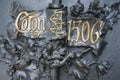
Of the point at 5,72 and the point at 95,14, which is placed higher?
the point at 95,14

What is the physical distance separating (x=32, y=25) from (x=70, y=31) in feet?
0.57

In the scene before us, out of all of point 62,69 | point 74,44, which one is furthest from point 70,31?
point 62,69

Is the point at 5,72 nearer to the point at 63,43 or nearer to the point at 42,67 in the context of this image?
the point at 42,67

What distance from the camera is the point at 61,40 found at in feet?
4.78

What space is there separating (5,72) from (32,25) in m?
0.25

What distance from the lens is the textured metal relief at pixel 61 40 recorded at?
4.70ft

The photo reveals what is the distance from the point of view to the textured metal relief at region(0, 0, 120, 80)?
1433 millimetres

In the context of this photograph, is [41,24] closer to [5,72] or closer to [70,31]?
[70,31]

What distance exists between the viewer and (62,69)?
1.47 meters

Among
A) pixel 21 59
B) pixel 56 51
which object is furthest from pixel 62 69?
pixel 21 59

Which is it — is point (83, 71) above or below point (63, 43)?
below

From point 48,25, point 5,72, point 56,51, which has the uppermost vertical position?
point 48,25

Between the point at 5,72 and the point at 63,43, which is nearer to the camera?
the point at 63,43

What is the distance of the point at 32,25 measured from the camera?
59.6 inches
